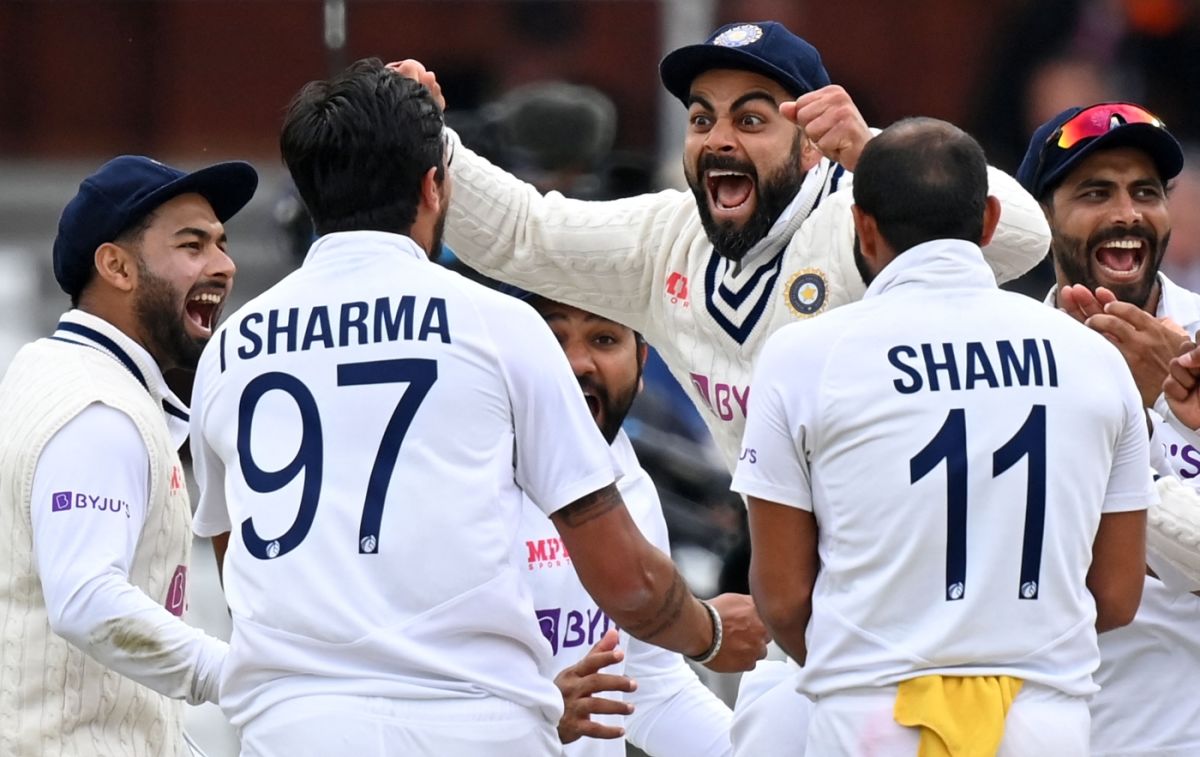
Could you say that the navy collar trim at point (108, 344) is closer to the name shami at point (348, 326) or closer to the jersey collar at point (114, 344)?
the jersey collar at point (114, 344)

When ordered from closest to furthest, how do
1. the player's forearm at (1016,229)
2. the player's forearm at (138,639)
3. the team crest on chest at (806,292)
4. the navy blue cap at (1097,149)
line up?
the player's forearm at (138,639), the player's forearm at (1016,229), the team crest on chest at (806,292), the navy blue cap at (1097,149)

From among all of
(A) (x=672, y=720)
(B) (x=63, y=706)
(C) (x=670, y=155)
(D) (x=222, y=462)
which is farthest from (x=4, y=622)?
(C) (x=670, y=155)

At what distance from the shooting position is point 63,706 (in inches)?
168

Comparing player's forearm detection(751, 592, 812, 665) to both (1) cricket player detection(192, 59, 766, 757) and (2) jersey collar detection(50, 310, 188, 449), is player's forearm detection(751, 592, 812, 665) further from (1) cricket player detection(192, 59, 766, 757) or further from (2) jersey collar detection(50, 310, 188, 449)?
(2) jersey collar detection(50, 310, 188, 449)

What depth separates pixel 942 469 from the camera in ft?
11.6

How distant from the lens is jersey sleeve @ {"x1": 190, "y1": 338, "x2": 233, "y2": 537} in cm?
377

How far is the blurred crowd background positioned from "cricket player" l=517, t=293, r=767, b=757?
3133 millimetres

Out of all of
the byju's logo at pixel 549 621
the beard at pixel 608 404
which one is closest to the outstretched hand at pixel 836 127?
the beard at pixel 608 404

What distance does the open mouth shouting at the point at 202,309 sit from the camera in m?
4.72

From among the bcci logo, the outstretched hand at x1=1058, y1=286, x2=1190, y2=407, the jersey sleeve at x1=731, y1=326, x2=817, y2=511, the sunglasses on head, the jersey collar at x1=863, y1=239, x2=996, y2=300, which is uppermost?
the bcci logo

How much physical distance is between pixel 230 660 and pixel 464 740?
0.48 meters

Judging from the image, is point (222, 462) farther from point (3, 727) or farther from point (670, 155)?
point (670, 155)

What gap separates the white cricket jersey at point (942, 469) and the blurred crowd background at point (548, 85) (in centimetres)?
448

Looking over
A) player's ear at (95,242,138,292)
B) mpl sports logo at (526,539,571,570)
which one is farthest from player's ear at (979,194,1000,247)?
player's ear at (95,242,138,292)
